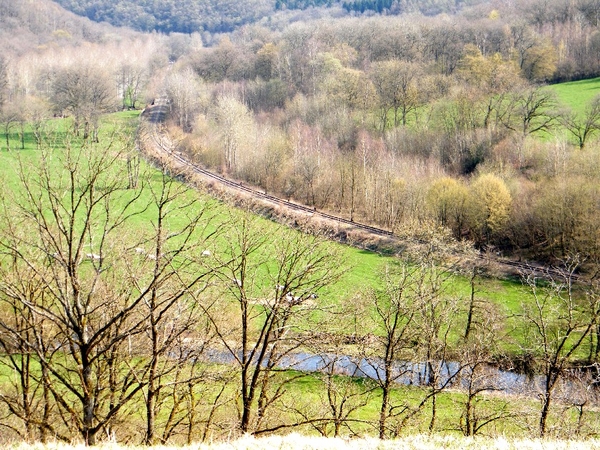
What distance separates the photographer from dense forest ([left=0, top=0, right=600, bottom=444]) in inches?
476

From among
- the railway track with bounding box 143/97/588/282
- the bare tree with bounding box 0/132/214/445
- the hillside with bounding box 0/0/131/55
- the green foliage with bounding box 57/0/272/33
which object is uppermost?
the green foliage with bounding box 57/0/272/33

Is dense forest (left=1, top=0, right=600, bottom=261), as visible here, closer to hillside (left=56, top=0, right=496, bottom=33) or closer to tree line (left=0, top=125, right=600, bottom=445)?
tree line (left=0, top=125, right=600, bottom=445)

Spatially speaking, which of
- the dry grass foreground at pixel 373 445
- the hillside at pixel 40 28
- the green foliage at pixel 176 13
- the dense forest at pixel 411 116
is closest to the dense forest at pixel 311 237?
the dense forest at pixel 411 116

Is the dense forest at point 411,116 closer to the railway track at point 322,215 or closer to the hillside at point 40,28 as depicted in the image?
the railway track at point 322,215

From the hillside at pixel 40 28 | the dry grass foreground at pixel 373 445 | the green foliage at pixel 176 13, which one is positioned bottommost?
the dry grass foreground at pixel 373 445

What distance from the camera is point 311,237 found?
24.2 metres

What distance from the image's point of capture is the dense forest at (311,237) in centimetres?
1210

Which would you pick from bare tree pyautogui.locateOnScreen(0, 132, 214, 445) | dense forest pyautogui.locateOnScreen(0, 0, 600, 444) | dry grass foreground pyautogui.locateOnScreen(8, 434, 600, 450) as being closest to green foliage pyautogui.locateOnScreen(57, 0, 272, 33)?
dense forest pyautogui.locateOnScreen(0, 0, 600, 444)

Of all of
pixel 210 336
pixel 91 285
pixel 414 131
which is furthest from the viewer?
pixel 414 131

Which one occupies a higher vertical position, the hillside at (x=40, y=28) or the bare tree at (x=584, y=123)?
the hillside at (x=40, y=28)

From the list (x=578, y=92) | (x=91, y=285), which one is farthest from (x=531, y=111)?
(x=91, y=285)

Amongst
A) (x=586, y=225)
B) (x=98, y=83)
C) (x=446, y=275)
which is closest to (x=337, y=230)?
(x=446, y=275)

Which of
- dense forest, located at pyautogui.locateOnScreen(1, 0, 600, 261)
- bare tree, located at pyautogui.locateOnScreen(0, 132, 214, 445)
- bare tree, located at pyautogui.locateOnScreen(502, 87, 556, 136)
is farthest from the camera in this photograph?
bare tree, located at pyautogui.locateOnScreen(502, 87, 556, 136)

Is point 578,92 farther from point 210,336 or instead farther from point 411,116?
point 210,336
